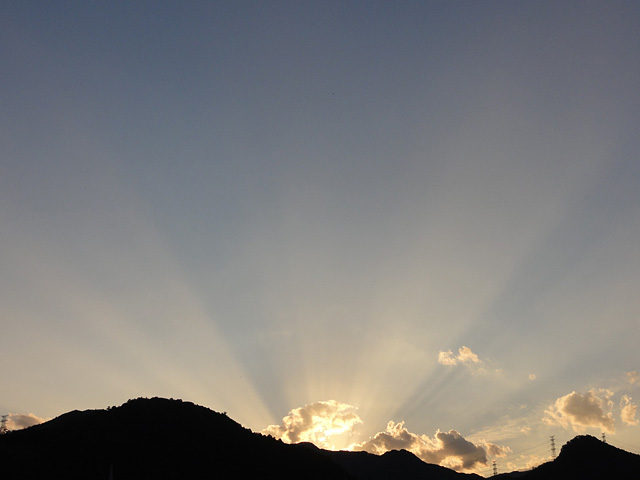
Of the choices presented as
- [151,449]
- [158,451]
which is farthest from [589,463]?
[151,449]

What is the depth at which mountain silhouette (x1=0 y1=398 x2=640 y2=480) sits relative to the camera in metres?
62.7

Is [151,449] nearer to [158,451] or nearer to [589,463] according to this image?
[158,451]

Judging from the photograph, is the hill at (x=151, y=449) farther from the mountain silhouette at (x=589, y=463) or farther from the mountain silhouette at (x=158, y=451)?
the mountain silhouette at (x=589, y=463)

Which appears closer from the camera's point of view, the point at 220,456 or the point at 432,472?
the point at 220,456

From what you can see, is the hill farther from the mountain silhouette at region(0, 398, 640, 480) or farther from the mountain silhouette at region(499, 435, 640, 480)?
the mountain silhouette at region(499, 435, 640, 480)

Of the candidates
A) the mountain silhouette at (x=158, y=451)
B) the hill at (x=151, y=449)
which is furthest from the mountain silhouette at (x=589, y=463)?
the hill at (x=151, y=449)

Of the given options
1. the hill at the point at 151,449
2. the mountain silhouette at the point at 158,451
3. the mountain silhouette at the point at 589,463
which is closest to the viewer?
the hill at the point at 151,449

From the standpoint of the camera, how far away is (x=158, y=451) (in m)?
71.9

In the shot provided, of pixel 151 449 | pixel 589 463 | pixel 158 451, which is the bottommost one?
pixel 589 463

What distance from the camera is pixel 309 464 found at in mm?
86500

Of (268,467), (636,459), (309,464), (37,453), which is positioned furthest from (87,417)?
(636,459)

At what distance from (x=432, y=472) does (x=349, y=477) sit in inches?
2343

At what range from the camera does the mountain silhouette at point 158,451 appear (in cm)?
6267

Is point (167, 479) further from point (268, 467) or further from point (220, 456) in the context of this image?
point (268, 467)
